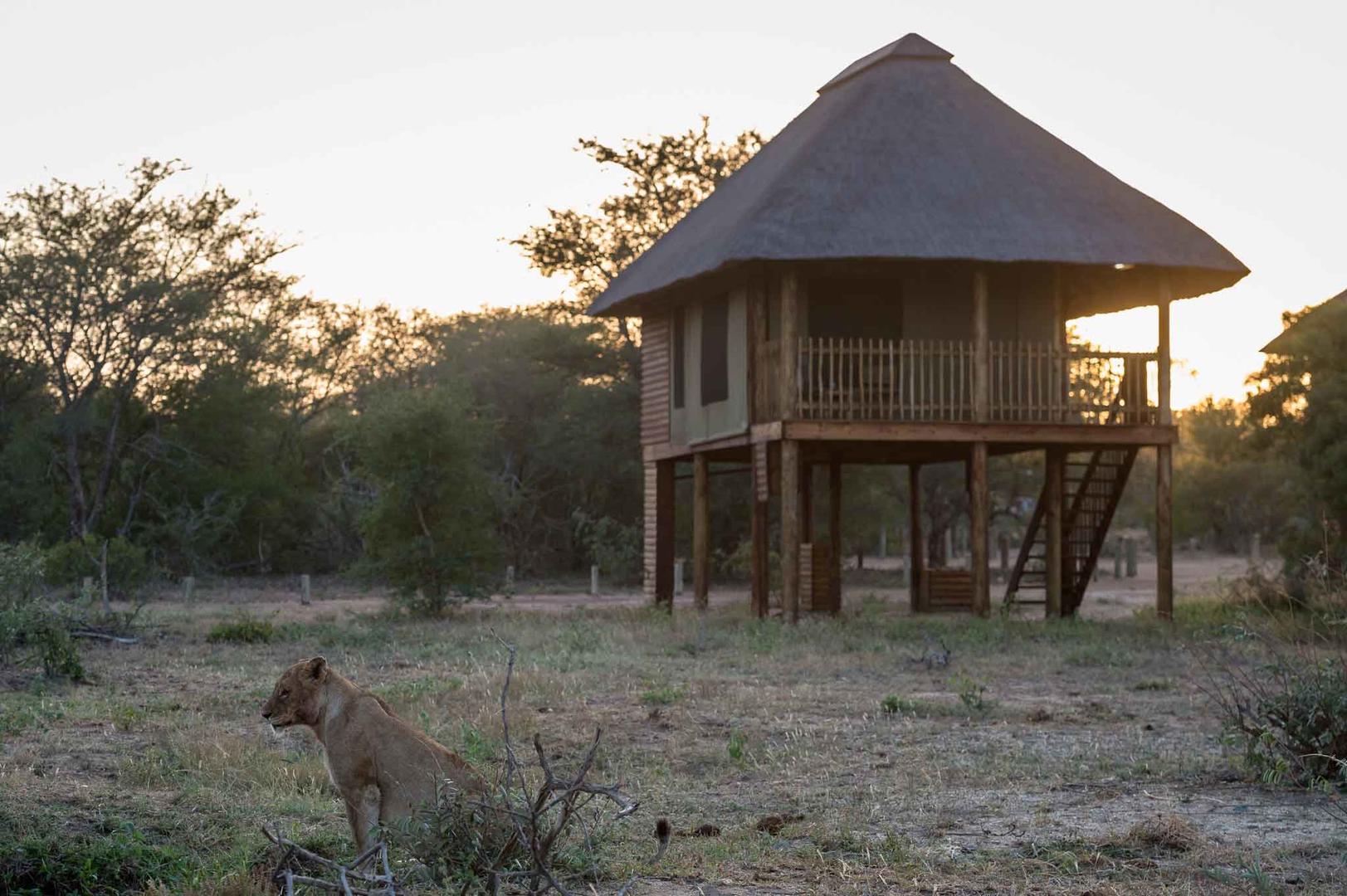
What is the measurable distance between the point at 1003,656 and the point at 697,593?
798 cm

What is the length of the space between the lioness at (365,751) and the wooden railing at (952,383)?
13.8 m

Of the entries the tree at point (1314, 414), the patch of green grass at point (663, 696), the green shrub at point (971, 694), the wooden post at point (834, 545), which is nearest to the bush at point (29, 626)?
the patch of green grass at point (663, 696)

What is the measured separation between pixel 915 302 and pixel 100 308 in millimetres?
19081

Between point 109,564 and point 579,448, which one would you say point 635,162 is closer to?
point 579,448

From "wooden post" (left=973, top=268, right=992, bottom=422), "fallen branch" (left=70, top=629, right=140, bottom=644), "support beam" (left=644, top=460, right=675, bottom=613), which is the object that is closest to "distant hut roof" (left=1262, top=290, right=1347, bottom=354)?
→ "wooden post" (left=973, top=268, right=992, bottom=422)

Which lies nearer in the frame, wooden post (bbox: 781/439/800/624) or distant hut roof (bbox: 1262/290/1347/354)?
wooden post (bbox: 781/439/800/624)

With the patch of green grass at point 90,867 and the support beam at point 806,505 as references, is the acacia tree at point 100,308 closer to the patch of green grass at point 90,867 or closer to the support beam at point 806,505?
the support beam at point 806,505

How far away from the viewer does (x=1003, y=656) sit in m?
18.0

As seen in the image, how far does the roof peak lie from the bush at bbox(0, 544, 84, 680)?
1366cm

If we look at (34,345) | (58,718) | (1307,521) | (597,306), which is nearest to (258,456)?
(34,345)

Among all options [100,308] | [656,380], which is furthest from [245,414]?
[656,380]

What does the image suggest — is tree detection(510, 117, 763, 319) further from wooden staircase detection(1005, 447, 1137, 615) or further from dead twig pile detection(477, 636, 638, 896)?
dead twig pile detection(477, 636, 638, 896)

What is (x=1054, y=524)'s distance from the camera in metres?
23.9

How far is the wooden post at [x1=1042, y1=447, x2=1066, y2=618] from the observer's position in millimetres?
23672
